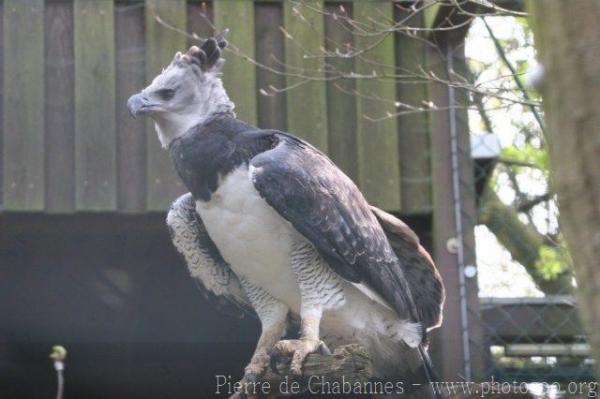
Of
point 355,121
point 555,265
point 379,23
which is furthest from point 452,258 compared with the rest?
point 555,265

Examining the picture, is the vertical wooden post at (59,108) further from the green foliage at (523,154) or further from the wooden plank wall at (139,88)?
the green foliage at (523,154)

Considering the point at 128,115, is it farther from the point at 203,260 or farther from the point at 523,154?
the point at 523,154

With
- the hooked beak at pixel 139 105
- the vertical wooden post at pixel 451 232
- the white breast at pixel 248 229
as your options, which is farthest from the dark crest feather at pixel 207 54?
the vertical wooden post at pixel 451 232

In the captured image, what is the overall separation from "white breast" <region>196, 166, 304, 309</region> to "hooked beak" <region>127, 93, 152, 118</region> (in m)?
0.40

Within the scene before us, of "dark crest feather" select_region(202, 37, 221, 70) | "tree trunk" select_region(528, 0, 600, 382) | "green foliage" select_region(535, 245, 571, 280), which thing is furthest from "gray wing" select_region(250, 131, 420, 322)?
"tree trunk" select_region(528, 0, 600, 382)

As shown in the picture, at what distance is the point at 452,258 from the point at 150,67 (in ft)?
5.71

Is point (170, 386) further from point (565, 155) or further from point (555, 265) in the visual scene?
point (565, 155)

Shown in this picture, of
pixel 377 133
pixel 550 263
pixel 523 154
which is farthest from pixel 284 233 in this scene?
pixel 523 154

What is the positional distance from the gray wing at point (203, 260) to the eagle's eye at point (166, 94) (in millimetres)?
456

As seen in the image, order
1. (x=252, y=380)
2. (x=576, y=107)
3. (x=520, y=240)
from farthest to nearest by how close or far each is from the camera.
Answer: (x=520, y=240)
(x=252, y=380)
(x=576, y=107)

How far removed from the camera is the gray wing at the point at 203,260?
4.49 meters

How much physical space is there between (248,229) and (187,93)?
0.60m

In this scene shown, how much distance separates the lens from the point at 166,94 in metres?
4.27

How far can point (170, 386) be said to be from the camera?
650 cm
